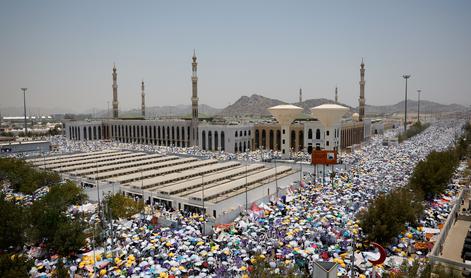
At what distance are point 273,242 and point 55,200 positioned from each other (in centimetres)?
1139

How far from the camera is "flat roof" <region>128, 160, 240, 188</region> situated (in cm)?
2394

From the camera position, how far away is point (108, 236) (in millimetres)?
16312

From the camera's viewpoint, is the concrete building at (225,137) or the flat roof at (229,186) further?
the concrete building at (225,137)

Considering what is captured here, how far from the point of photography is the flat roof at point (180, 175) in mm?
23938

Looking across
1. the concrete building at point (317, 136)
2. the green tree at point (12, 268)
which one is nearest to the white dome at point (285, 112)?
the concrete building at point (317, 136)

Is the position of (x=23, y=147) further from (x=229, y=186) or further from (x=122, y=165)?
(x=229, y=186)

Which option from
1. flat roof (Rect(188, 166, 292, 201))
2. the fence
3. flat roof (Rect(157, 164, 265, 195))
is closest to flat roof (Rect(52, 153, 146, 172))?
flat roof (Rect(157, 164, 265, 195))

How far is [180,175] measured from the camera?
26.8m

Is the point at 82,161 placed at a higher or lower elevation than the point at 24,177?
lower

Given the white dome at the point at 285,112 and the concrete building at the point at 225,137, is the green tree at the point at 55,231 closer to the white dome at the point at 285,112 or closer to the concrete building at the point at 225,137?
the white dome at the point at 285,112

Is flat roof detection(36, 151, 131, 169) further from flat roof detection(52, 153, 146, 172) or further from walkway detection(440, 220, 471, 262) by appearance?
walkway detection(440, 220, 471, 262)

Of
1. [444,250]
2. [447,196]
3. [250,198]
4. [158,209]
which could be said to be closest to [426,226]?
[444,250]

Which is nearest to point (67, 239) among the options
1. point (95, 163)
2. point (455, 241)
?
point (455, 241)

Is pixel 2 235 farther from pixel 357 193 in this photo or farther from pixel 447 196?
pixel 447 196
